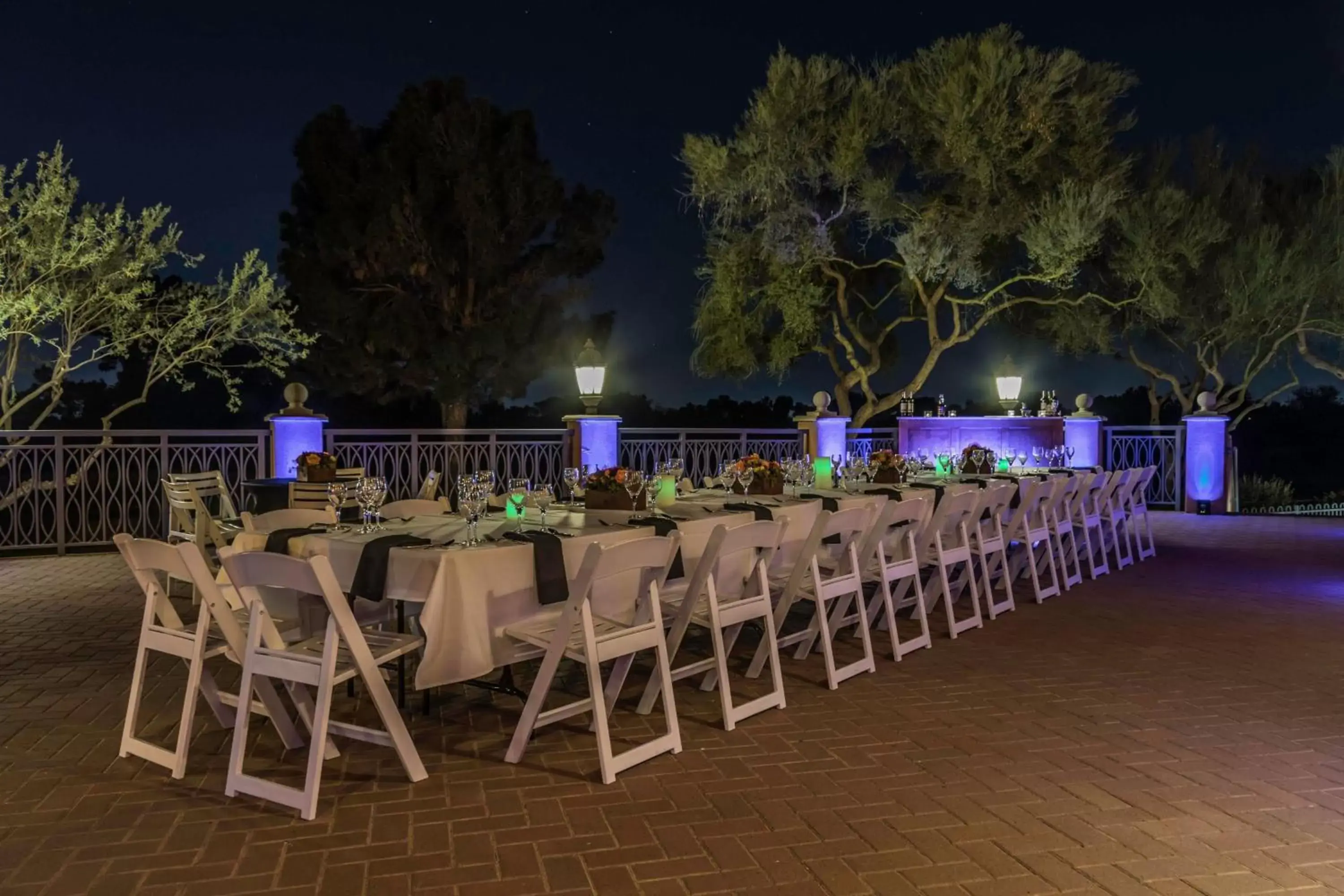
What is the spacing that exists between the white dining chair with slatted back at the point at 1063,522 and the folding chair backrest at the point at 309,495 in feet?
16.3

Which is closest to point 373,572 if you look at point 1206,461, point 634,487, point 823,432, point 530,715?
point 530,715

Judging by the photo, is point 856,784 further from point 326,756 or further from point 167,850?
point 167,850

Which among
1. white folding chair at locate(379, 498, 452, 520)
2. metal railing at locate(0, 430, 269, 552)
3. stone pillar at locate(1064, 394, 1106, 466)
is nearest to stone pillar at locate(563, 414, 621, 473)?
metal railing at locate(0, 430, 269, 552)

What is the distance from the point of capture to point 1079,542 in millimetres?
8891

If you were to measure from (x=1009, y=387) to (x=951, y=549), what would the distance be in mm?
7662

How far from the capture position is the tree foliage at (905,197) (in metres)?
12.6

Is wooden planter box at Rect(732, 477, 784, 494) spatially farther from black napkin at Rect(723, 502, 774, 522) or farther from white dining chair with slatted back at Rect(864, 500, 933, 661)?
white dining chair with slatted back at Rect(864, 500, 933, 661)

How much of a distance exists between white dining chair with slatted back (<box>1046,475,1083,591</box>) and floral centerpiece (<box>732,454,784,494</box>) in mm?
2348

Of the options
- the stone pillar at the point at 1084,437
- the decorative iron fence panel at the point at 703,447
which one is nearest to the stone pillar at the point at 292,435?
the decorative iron fence panel at the point at 703,447

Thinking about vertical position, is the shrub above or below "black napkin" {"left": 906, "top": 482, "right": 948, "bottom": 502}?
below

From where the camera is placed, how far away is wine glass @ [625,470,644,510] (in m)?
4.60

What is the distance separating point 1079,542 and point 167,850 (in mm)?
8063

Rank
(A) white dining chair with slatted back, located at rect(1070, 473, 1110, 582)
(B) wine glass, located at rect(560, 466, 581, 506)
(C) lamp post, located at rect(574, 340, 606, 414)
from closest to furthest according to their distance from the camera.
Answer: (B) wine glass, located at rect(560, 466, 581, 506), (A) white dining chair with slatted back, located at rect(1070, 473, 1110, 582), (C) lamp post, located at rect(574, 340, 606, 414)

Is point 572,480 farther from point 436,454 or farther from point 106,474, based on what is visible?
point 436,454
